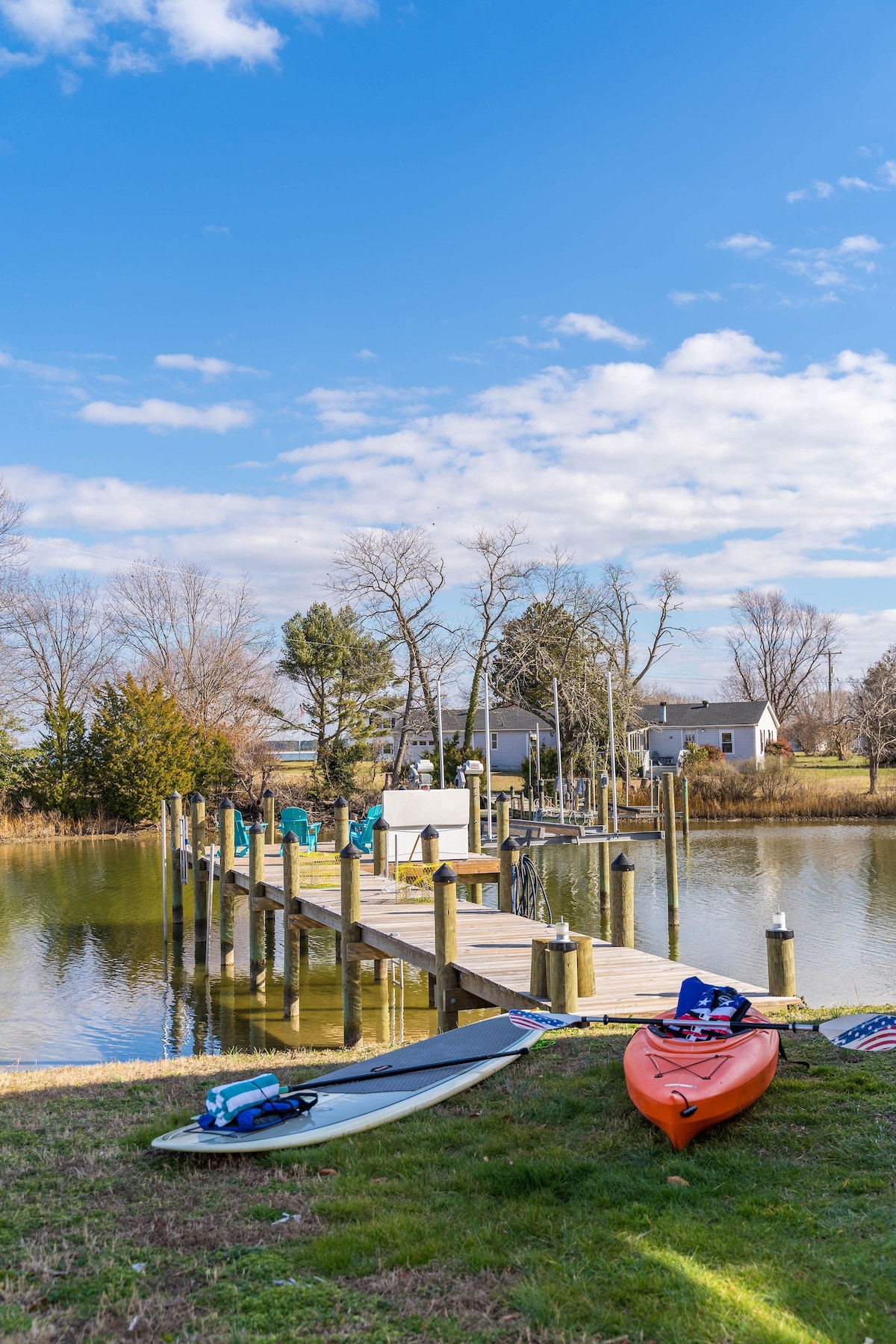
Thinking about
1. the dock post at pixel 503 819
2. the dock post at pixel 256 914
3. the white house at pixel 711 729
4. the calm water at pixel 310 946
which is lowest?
the calm water at pixel 310 946

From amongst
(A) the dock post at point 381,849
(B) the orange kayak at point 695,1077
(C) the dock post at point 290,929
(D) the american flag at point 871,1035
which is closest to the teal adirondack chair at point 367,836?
(A) the dock post at point 381,849

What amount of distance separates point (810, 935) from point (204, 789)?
2433 cm

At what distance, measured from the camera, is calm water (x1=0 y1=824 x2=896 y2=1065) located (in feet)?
42.4

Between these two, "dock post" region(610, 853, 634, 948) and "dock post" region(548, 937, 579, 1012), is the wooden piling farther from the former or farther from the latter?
"dock post" region(610, 853, 634, 948)

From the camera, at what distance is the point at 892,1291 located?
12.0 feet

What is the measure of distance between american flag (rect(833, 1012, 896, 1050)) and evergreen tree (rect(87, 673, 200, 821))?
102ft

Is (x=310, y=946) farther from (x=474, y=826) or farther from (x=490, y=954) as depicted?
(x=490, y=954)

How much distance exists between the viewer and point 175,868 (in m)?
20.8

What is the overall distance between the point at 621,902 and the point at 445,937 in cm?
182

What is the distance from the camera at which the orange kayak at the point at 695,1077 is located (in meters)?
5.25

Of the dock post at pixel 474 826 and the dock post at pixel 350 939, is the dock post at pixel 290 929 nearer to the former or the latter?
the dock post at pixel 350 939

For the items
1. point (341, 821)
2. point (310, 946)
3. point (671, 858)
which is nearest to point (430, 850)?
point (341, 821)

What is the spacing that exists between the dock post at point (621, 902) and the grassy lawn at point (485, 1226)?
3572 millimetres

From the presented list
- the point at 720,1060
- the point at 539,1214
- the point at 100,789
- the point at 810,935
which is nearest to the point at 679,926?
the point at 810,935
